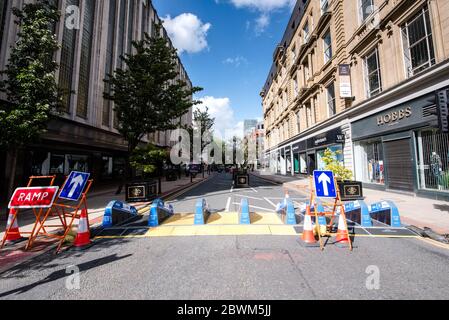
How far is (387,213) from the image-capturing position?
233 inches

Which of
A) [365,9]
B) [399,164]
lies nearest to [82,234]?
[399,164]

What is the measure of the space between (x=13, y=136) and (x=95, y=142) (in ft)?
33.9

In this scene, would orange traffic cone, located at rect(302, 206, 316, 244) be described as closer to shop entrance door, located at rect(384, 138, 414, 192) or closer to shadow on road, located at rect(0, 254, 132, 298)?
shadow on road, located at rect(0, 254, 132, 298)

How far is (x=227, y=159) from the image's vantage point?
74.1 m

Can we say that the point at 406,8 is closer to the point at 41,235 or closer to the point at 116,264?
the point at 116,264

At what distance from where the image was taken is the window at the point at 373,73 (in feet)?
42.8

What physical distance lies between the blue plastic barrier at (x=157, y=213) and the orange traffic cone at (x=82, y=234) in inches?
66.7

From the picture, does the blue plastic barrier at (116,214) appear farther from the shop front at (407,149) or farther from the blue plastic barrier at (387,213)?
the shop front at (407,149)

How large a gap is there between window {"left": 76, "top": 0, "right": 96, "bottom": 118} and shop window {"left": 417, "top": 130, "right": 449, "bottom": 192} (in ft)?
71.0

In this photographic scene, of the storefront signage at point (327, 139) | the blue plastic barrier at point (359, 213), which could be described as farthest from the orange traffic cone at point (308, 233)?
the storefront signage at point (327, 139)

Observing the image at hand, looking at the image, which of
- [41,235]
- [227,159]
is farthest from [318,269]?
[227,159]

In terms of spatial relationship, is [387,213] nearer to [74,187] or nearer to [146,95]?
[74,187]

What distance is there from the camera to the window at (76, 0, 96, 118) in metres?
16.3

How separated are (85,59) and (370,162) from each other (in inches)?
902
